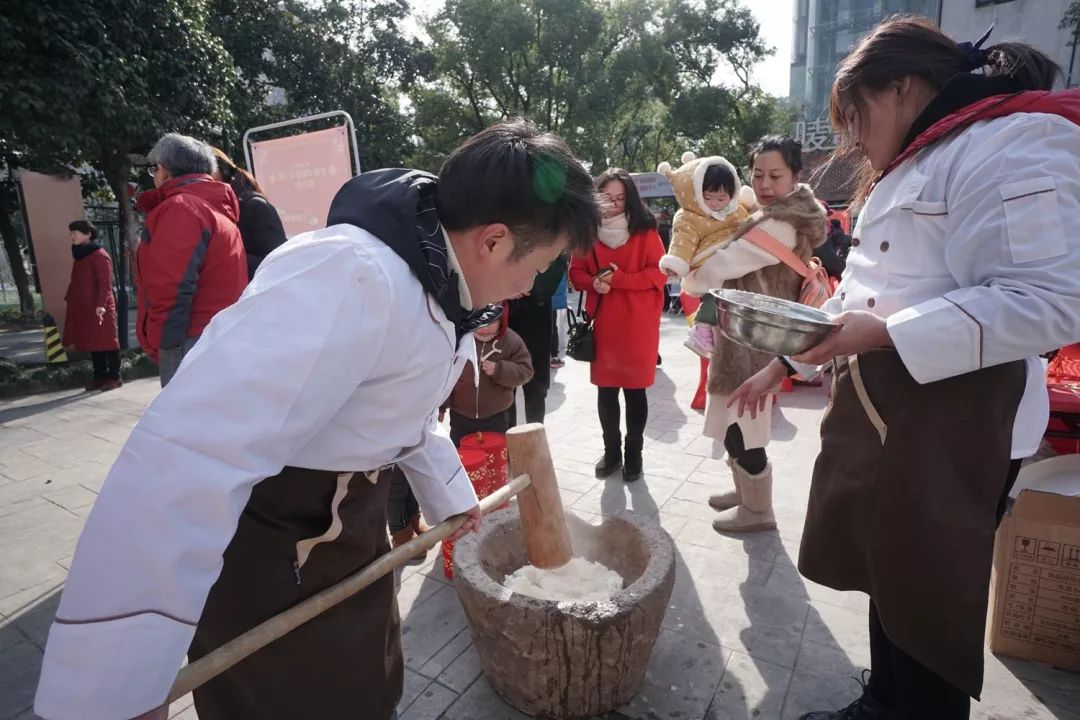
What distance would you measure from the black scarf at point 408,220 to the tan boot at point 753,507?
2.66 metres

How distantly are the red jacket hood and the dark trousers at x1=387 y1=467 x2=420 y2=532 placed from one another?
1904mm

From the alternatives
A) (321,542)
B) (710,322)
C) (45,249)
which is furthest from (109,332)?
(321,542)

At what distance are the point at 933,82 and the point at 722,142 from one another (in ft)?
83.4

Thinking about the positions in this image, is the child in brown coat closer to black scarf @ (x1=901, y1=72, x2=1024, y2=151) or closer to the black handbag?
the black handbag

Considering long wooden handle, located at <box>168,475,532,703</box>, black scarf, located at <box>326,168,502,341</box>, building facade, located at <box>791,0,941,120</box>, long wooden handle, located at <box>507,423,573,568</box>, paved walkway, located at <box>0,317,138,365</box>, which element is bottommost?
paved walkway, located at <box>0,317,138,365</box>

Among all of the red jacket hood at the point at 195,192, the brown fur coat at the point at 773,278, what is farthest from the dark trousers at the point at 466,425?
the red jacket hood at the point at 195,192

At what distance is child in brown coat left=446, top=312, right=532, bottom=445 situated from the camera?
138 inches

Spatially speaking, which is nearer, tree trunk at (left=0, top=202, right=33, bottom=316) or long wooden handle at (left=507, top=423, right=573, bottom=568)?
long wooden handle at (left=507, top=423, right=573, bottom=568)

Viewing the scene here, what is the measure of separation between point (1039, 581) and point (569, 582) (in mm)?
1792

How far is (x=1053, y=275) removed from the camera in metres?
1.23

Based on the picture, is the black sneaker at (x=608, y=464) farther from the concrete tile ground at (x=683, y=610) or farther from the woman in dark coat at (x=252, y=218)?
the woman in dark coat at (x=252, y=218)

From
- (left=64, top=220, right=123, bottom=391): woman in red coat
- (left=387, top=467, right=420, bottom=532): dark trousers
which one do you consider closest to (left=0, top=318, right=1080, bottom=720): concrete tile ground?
(left=387, top=467, right=420, bottom=532): dark trousers

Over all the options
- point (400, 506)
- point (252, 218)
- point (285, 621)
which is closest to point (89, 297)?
point (252, 218)

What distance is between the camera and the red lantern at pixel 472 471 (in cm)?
300
